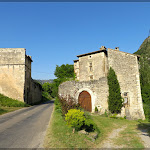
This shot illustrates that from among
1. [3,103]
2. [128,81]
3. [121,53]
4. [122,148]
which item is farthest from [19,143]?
[3,103]

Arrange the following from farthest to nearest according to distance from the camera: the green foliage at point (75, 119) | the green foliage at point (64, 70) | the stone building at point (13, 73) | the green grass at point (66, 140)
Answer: the green foliage at point (64, 70)
the stone building at point (13, 73)
the green foliage at point (75, 119)
the green grass at point (66, 140)

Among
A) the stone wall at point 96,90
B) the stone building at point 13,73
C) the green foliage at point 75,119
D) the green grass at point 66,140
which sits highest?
the stone building at point 13,73

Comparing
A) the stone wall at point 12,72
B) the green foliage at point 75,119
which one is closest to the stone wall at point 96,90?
the green foliage at point 75,119

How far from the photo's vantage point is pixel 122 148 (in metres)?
6.41

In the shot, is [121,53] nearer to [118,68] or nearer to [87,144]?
[118,68]

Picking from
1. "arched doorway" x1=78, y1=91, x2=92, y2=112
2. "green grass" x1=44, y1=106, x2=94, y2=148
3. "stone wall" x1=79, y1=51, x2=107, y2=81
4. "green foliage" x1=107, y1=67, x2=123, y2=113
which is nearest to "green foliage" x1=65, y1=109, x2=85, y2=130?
"green grass" x1=44, y1=106, x2=94, y2=148

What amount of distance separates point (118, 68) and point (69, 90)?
6969 millimetres

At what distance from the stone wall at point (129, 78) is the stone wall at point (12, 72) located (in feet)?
54.2

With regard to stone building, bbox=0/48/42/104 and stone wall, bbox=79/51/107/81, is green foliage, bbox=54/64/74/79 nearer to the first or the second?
stone building, bbox=0/48/42/104

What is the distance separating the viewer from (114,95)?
14984 millimetres

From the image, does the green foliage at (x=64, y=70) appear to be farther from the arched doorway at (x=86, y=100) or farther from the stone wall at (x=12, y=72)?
the arched doorway at (x=86, y=100)

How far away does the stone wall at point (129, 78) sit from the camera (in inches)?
578

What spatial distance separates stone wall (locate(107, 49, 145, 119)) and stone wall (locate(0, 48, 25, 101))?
16.5 meters

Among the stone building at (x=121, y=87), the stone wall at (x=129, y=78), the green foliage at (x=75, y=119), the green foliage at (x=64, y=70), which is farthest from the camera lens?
the green foliage at (x=64, y=70)
